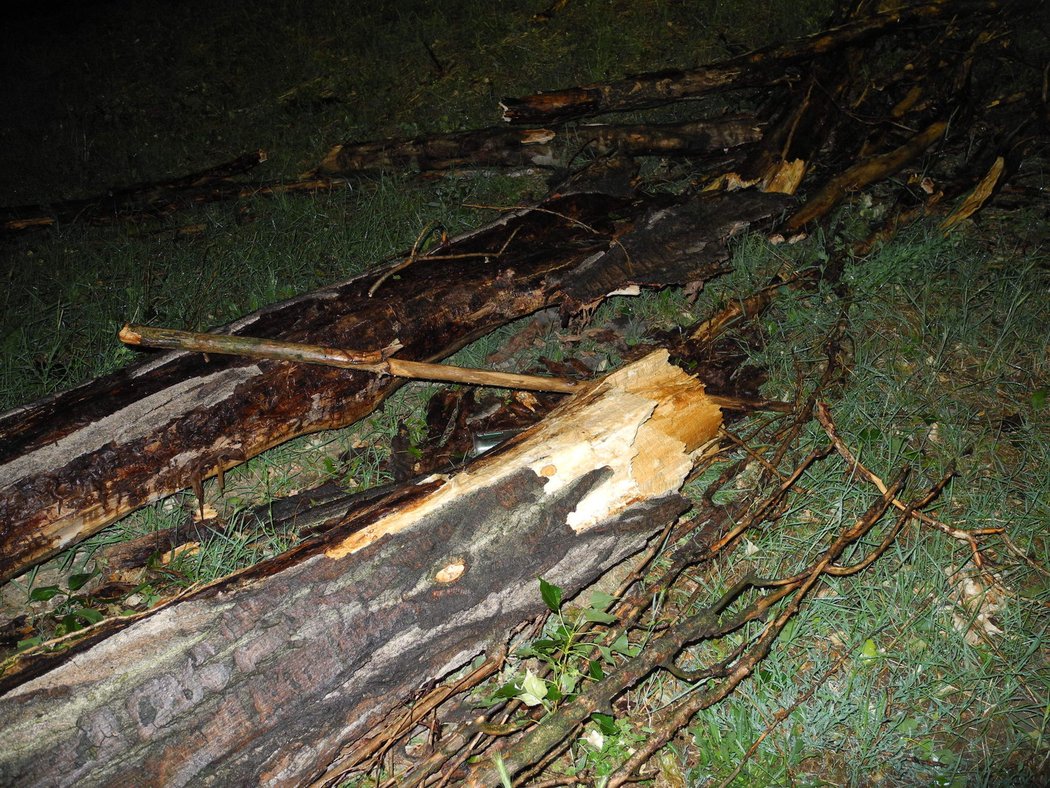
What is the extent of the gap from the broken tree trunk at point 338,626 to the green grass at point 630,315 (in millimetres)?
560

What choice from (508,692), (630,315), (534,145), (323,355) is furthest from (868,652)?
(534,145)

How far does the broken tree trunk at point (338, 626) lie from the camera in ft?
5.20

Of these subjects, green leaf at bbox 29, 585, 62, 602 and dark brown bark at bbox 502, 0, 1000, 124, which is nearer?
green leaf at bbox 29, 585, 62, 602

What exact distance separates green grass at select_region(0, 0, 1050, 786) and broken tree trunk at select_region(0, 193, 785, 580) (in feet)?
0.97

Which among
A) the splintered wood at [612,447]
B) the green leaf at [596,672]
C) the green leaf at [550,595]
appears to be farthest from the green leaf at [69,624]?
the green leaf at [596,672]

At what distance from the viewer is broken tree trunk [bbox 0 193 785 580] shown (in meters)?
2.43

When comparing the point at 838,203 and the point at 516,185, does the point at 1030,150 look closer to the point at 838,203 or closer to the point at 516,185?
the point at 838,203

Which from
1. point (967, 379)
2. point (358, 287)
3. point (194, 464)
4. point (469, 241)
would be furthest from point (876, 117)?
point (194, 464)

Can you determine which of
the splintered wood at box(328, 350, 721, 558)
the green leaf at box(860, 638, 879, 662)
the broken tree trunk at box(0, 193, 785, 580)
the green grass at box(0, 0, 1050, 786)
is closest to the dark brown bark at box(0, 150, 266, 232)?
the green grass at box(0, 0, 1050, 786)

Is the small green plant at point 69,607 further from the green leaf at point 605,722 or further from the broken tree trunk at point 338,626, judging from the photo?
the green leaf at point 605,722

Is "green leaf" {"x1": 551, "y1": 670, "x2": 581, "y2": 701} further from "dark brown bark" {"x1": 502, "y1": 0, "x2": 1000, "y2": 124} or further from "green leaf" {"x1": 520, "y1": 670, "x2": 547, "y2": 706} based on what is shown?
"dark brown bark" {"x1": 502, "y1": 0, "x2": 1000, "y2": 124}

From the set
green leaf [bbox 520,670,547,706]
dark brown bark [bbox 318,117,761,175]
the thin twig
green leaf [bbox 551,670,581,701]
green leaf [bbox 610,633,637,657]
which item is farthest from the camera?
dark brown bark [bbox 318,117,761,175]

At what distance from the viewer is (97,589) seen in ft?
8.42

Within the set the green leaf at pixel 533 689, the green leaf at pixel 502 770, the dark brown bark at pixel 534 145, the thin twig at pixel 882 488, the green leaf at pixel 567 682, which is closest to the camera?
the green leaf at pixel 502 770
